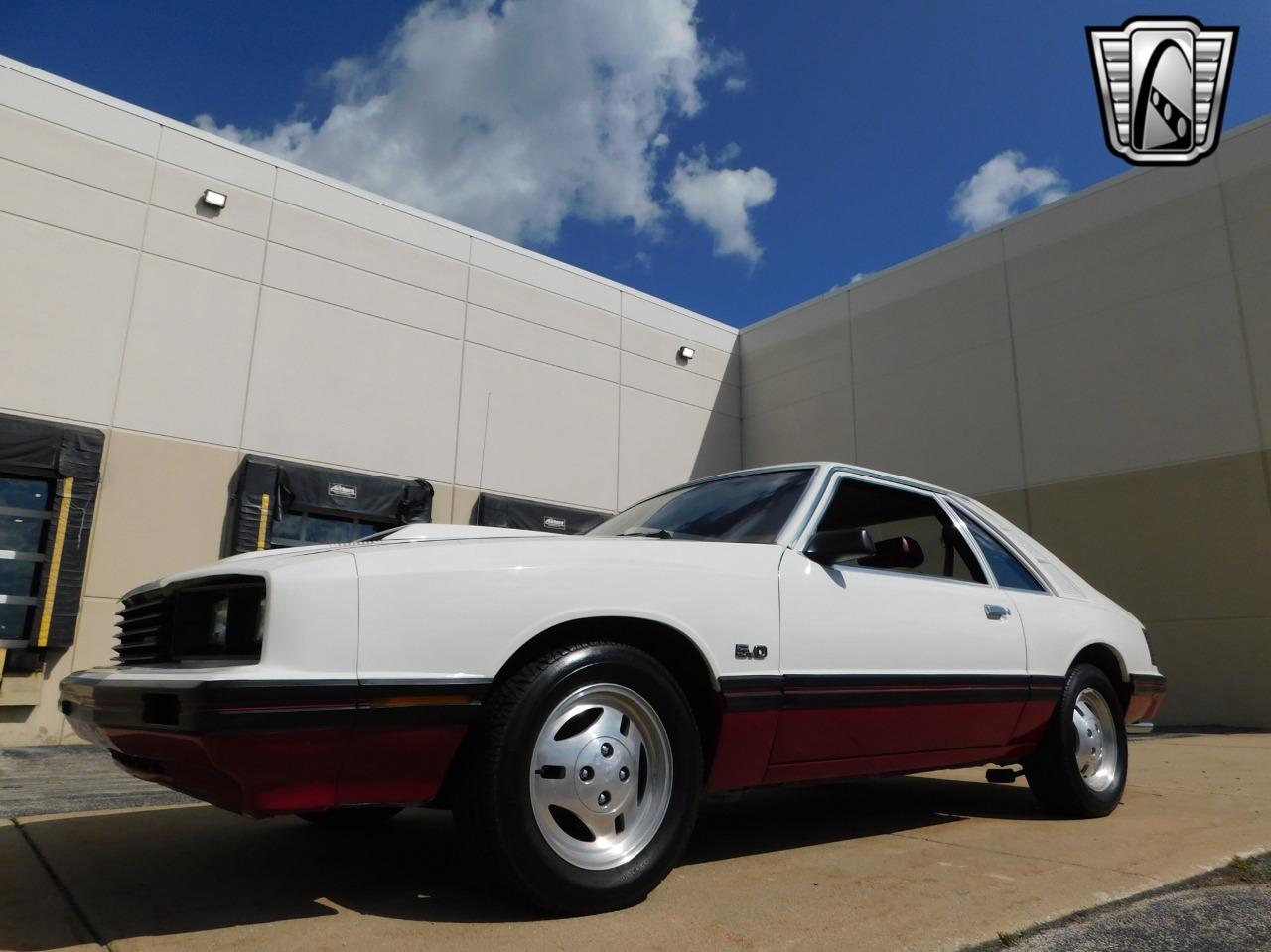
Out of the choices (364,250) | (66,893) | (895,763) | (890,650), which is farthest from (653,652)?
(364,250)

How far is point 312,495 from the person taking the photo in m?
10.8

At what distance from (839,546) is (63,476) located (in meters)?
9.11

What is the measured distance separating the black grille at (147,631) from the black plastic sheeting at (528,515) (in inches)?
371

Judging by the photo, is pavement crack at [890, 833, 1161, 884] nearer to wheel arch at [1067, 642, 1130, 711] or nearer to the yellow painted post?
wheel arch at [1067, 642, 1130, 711]

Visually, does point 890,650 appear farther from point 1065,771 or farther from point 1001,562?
point 1065,771

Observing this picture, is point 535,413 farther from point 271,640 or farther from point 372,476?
point 271,640

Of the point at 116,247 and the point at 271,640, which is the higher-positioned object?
the point at 116,247

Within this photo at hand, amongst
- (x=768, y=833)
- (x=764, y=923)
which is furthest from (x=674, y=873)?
(x=768, y=833)

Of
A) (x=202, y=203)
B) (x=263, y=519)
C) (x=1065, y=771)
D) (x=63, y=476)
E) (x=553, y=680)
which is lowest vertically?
(x=1065, y=771)

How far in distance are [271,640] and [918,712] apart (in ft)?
7.40

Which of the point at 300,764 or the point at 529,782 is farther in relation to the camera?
the point at 529,782

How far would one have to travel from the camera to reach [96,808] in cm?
407

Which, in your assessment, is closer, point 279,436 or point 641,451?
point 279,436

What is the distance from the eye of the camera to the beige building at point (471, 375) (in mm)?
9523
